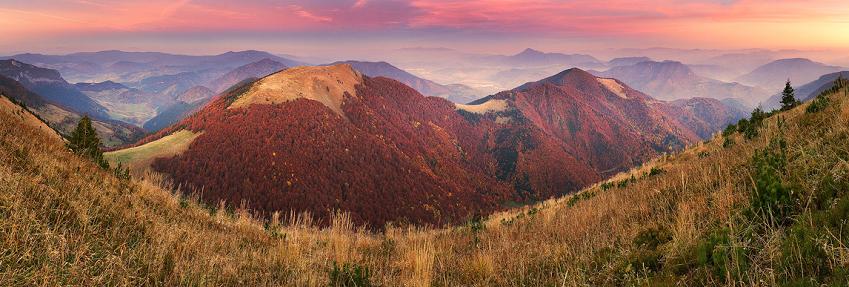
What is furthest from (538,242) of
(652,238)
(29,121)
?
(29,121)

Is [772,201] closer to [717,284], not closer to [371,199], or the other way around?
[717,284]

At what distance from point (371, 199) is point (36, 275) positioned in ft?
521

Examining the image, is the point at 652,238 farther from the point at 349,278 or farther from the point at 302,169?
the point at 302,169

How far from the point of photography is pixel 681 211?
Answer: 6.36 m

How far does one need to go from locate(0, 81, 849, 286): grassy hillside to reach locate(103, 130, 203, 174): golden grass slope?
124999 mm

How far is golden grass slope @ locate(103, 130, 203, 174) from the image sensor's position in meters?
117

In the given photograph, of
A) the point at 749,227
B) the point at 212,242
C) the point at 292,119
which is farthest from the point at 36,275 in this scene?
the point at 292,119

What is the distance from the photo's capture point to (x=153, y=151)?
13325 cm

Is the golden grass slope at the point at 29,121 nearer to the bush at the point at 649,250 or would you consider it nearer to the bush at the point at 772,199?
the bush at the point at 649,250

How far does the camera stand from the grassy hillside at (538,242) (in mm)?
4168

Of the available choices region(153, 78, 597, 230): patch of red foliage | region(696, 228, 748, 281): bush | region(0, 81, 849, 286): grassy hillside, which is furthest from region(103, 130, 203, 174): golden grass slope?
region(696, 228, 748, 281): bush

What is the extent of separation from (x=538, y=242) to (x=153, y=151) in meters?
162

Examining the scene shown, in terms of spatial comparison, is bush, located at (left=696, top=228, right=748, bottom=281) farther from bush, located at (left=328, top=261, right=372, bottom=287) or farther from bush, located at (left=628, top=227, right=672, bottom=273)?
bush, located at (left=328, top=261, right=372, bottom=287)

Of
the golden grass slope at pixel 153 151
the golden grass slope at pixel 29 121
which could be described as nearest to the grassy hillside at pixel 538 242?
the golden grass slope at pixel 29 121
